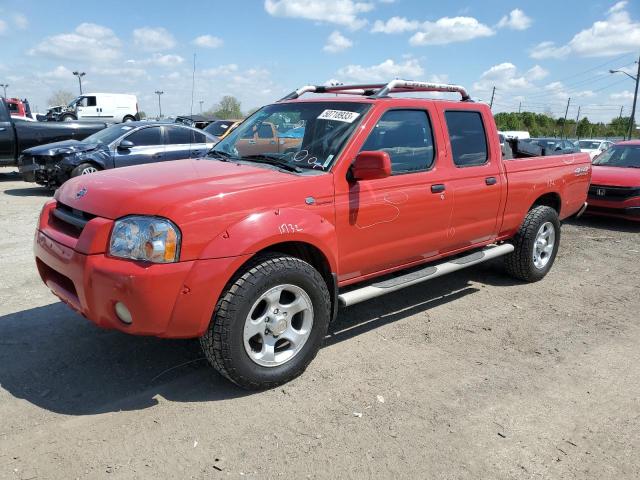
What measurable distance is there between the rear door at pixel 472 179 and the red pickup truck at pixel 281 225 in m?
0.02

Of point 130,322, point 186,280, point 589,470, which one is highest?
point 186,280

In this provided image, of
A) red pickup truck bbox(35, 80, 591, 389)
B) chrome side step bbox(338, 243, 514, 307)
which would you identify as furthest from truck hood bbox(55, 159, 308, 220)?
chrome side step bbox(338, 243, 514, 307)

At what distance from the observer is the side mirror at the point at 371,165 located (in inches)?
139

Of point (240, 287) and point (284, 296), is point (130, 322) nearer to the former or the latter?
point (240, 287)

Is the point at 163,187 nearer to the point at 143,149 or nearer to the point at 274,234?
the point at 274,234

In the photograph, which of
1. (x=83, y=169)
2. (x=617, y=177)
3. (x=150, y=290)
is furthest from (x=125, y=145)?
(x=617, y=177)

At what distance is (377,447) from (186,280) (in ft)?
4.57

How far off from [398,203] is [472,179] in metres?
1.05

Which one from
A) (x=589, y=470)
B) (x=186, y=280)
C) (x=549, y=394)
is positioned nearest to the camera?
(x=589, y=470)

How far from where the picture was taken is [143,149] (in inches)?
427

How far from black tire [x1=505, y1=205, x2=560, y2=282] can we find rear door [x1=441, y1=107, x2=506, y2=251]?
551mm

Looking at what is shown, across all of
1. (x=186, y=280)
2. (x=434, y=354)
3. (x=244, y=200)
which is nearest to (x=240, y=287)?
(x=186, y=280)

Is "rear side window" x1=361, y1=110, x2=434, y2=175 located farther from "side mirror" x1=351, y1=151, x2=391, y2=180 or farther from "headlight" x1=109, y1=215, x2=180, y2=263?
"headlight" x1=109, y1=215, x2=180, y2=263

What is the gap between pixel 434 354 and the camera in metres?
4.00
